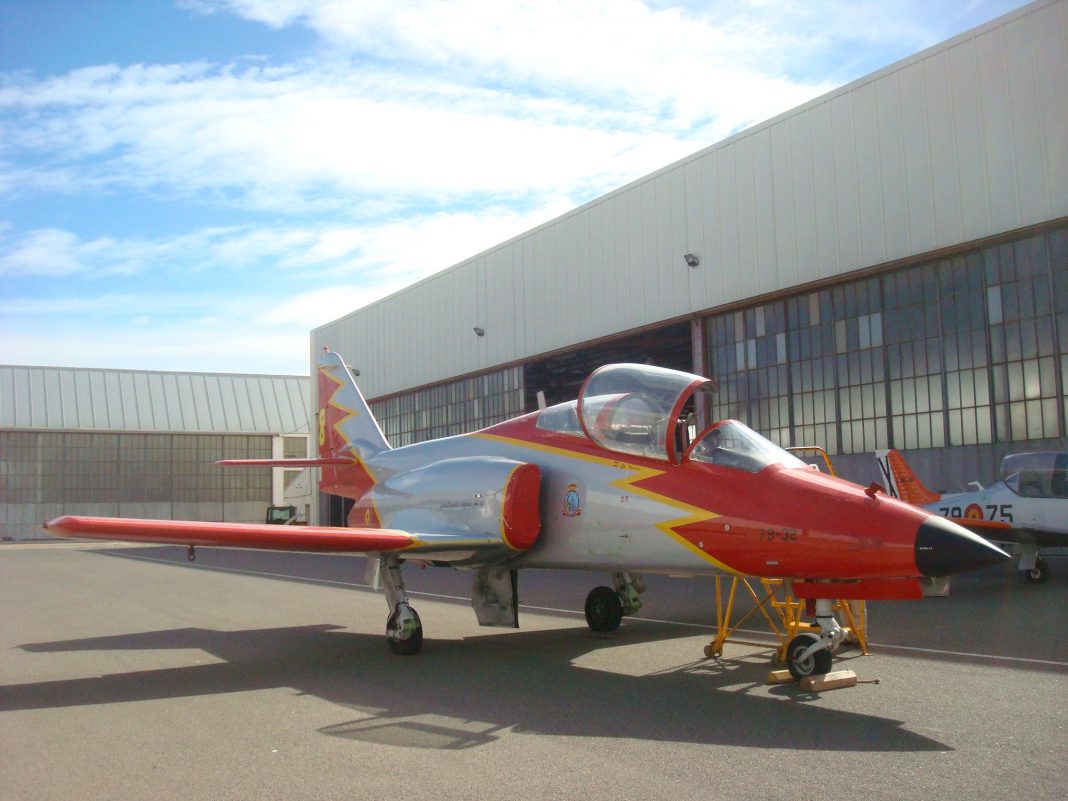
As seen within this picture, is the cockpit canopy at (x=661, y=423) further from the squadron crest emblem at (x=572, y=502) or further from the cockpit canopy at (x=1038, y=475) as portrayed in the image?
the cockpit canopy at (x=1038, y=475)

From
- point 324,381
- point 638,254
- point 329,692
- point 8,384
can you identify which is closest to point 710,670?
point 329,692

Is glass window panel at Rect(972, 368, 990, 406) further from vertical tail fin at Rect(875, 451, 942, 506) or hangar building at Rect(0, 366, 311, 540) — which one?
hangar building at Rect(0, 366, 311, 540)

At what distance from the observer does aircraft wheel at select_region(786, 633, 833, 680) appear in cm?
730

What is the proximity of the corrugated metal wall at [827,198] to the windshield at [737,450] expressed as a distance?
41.6ft

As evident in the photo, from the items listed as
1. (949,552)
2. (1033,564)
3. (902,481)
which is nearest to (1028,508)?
(1033,564)

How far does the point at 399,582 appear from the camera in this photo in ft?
33.1

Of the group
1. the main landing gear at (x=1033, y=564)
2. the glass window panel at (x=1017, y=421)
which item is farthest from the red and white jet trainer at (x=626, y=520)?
the glass window panel at (x=1017, y=421)

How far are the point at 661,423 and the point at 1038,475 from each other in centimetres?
1058

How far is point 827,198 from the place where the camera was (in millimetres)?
21016

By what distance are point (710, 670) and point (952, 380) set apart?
13.5 m

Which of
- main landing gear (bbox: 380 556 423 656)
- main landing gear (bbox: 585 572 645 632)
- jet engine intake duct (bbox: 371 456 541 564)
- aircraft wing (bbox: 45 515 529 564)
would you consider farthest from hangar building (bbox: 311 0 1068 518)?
main landing gear (bbox: 380 556 423 656)

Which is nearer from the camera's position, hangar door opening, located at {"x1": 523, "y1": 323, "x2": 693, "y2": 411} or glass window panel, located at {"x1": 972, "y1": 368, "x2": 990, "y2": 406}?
glass window panel, located at {"x1": 972, "y1": 368, "x2": 990, "y2": 406}

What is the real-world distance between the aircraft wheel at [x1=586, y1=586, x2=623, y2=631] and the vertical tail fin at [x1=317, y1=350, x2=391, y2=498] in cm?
394

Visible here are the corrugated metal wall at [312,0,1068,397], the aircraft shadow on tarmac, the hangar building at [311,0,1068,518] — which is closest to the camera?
the aircraft shadow on tarmac
